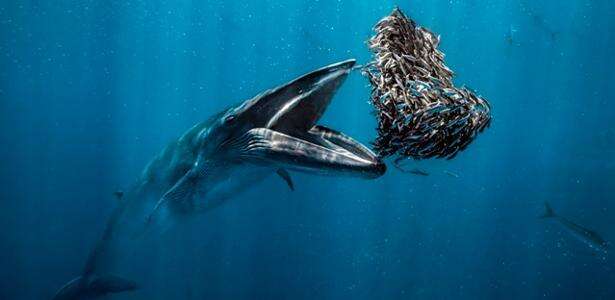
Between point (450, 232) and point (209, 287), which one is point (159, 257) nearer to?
point (209, 287)

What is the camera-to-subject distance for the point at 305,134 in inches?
143

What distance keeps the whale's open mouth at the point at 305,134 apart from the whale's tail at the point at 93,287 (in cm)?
571

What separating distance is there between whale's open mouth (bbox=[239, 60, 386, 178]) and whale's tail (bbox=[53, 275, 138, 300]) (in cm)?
571

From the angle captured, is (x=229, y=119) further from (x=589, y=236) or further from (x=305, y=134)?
(x=589, y=236)

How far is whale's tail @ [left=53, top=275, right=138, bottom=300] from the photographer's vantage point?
866cm

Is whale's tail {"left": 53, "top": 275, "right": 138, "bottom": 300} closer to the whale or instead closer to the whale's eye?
A: the whale

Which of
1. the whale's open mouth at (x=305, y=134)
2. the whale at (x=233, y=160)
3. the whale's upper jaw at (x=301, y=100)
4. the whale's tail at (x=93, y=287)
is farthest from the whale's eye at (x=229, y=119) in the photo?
the whale's tail at (x=93, y=287)

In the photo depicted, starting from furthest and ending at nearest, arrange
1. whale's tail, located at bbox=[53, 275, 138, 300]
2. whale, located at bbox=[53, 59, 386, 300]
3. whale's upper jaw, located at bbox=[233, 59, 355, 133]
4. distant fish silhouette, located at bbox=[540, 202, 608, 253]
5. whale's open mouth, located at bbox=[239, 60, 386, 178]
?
distant fish silhouette, located at bbox=[540, 202, 608, 253] → whale's tail, located at bbox=[53, 275, 138, 300] → whale's upper jaw, located at bbox=[233, 59, 355, 133] → whale, located at bbox=[53, 59, 386, 300] → whale's open mouth, located at bbox=[239, 60, 386, 178]

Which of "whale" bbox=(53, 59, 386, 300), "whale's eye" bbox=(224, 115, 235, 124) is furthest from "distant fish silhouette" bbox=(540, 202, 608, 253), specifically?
"whale's eye" bbox=(224, 115, 235, 124)

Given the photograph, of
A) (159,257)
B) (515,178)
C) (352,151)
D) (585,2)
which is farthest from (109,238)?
(585,2)

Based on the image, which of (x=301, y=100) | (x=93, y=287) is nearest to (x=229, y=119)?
(x=301, y=100)

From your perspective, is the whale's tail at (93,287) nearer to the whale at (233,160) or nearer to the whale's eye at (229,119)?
the whale at (233,160)

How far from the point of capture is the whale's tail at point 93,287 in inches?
341

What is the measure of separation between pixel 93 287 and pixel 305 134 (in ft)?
22.9
